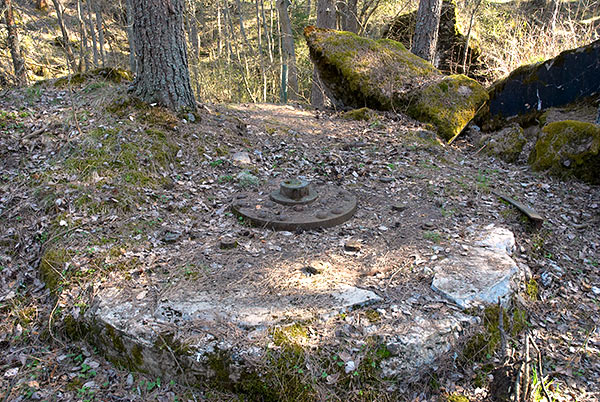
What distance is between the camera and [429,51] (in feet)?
25.8

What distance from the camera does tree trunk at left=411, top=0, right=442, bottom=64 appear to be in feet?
25.0

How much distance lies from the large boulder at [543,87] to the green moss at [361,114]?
1755 millimetres

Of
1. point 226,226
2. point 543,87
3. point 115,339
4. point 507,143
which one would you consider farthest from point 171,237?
point 543,87

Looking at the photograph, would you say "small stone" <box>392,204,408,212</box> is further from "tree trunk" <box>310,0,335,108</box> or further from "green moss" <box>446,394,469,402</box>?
"tree trunk" <box>310,0,335,108</box>

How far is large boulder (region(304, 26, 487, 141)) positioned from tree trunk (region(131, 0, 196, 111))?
9.09 feet

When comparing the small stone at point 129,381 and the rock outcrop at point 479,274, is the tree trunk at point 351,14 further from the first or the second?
the small stone at point 129,381

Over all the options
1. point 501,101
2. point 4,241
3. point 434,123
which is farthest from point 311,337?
point 501,101

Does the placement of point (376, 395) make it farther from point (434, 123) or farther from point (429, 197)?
Result: point (434, 123)

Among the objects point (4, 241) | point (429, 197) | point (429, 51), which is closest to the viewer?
point (4, 241)

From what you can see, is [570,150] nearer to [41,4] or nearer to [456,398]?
[456,398]

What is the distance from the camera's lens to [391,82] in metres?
6.62

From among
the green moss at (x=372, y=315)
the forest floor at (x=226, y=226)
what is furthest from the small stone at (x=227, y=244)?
the green moss at (x=372, y=315)

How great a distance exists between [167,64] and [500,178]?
4.31m

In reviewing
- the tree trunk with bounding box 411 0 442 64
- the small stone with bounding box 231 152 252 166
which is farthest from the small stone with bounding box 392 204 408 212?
the tree trunk with bounding box 411 0 442 64
